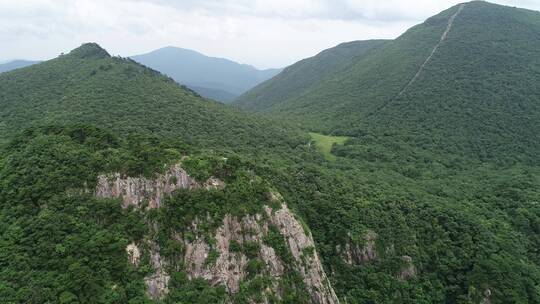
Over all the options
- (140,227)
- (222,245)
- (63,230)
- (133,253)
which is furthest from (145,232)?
(222,245)

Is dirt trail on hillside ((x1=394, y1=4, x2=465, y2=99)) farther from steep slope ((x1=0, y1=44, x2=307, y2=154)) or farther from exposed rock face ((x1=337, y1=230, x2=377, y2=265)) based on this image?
exposed rock face ((x1=337, y1=230, x2=377, y2=265))

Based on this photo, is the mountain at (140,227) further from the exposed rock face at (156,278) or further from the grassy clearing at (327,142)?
the grassy clearing at (327,142)

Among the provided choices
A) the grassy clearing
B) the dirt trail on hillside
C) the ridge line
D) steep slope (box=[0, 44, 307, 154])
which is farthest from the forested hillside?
the dirt trail on hillside

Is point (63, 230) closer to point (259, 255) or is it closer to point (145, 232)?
point (145, 232)

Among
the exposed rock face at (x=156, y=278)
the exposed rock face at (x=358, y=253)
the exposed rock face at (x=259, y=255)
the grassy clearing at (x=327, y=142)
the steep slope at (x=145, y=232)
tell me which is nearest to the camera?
the steep slope at (x=145, y=232)

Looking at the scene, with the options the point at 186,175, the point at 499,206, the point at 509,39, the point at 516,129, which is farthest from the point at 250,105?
the point at 186,175

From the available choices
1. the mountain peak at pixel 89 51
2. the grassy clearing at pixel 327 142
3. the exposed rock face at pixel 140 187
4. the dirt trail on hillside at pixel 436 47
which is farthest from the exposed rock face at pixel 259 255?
the mountain peak at pixel 89 51

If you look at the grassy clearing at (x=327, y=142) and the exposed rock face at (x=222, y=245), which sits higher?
the exposed rock face at (x=222, y=245)
